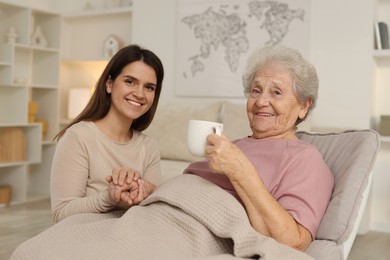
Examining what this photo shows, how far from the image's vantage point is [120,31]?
17.0 ft

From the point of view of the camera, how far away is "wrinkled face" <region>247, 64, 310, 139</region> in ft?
5.08

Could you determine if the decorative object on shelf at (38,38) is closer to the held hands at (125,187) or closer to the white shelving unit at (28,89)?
the white shelving unit at (28,89)

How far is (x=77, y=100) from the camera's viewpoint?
5.08m

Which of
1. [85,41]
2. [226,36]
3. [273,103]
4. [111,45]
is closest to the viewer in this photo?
[273,103]

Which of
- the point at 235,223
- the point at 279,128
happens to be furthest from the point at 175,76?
the point at 235,223

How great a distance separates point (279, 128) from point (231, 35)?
9.40 ft

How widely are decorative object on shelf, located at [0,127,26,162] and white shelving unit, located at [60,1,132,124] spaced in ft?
2.02

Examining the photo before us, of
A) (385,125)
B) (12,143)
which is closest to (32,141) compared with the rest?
(12,143)

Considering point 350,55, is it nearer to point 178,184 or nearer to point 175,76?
point 175,76

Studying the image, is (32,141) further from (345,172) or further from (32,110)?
(345,172)

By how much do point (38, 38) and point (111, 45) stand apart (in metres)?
0.74

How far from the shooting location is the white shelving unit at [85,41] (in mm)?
5152

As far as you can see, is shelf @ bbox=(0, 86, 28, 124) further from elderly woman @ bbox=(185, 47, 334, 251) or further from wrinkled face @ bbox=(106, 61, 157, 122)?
elderly woman @ bbox=(185, 47, 334, 251)

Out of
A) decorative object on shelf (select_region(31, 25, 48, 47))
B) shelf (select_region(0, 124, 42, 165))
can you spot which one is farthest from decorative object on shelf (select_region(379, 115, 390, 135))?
decorative object on shelf (select_region(31, 25, 48, 47))
